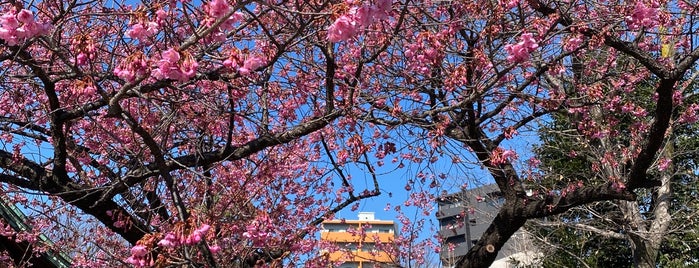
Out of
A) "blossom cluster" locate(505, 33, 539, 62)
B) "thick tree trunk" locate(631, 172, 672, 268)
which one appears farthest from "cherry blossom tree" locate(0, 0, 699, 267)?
"thick tree trunk" locate(631, 172, 672, 268)

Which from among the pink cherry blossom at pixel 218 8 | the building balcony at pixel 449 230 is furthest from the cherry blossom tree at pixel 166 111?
the building balcony at pixel 449 230

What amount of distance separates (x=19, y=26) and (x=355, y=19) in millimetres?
1397

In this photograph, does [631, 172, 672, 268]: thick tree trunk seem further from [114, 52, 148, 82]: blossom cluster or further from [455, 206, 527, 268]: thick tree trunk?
[114, 52, 148, 82]: blossom cluster

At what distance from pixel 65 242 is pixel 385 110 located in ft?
15.4

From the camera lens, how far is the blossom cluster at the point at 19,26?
2762mm

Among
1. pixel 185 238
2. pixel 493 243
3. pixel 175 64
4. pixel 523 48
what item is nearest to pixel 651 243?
pixel 493 243

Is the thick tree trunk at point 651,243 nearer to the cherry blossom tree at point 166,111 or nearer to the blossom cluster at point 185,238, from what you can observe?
the cherry blossom tree at point 166,111

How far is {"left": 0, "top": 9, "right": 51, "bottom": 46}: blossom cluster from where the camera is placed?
2762mm

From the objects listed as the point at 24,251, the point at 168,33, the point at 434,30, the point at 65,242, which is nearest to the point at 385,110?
the point at 434,30

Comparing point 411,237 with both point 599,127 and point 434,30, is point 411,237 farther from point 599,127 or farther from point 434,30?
point 434,30

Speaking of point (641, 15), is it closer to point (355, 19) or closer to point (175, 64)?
point (355, 19)

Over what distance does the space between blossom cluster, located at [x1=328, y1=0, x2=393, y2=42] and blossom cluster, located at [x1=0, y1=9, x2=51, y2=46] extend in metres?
1.24

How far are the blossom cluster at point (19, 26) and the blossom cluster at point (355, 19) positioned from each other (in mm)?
1239

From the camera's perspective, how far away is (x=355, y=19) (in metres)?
2.83
